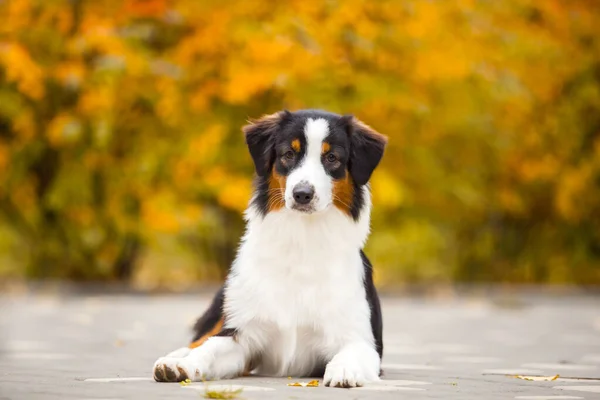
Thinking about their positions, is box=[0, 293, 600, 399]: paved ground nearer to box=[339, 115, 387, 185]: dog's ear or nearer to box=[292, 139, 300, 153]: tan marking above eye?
box=[339, 115, 387, 185]: dog's ear

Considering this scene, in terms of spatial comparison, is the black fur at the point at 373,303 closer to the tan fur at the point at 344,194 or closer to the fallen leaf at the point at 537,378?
the tan fur at the point at 344,194

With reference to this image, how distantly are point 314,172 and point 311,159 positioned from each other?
141 mm

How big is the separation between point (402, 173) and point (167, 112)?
14.6 ft

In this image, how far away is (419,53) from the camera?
56.2 ft

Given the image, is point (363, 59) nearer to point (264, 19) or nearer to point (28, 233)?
point (264, 19)

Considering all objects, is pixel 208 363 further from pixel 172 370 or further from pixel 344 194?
pixel 344 194

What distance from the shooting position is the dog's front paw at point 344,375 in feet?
18.8

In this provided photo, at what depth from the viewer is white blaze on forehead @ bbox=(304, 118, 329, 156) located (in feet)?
20.8

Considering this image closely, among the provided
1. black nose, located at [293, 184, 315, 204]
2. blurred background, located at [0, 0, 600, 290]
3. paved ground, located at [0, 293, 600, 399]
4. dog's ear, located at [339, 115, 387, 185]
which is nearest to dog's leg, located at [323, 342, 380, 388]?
paved ground, located at [0, 293, 600, 399]

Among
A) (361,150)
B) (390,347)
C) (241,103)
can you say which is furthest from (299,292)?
(241,103)

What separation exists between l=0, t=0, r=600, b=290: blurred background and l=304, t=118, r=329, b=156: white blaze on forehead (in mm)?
9850

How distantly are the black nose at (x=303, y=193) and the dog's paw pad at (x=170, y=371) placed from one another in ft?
3.87

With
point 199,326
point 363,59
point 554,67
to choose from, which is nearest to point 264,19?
point 363,59

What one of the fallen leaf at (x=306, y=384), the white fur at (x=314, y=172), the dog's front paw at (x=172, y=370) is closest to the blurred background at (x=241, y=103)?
the white fur at (x=314, y=172)
